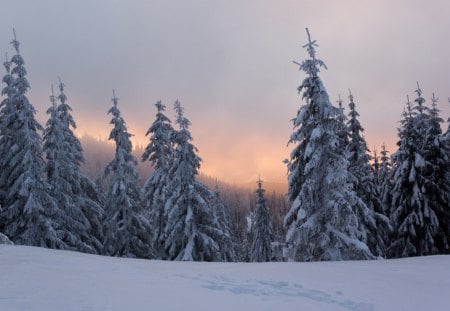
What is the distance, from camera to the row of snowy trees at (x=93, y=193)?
24297mm

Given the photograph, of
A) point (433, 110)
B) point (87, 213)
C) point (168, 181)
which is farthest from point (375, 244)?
point (87, 213)

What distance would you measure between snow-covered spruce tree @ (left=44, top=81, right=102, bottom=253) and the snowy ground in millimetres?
14586

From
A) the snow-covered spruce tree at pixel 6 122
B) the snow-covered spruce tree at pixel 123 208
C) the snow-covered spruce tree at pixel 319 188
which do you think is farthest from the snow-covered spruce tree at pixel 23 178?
the snow-covered spruce tree at pixel 319 188

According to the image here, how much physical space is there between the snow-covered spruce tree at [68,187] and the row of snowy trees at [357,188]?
47.2ft

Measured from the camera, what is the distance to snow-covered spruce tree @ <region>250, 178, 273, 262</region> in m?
47.3

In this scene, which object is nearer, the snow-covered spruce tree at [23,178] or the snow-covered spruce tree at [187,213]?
the snow-covered spruce tree at [23,178]

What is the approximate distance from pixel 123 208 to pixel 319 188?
47.2 feet

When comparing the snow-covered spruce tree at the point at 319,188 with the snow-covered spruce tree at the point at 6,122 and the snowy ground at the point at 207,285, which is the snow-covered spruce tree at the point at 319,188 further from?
the snow-covered spruce tree at the point at 6,122

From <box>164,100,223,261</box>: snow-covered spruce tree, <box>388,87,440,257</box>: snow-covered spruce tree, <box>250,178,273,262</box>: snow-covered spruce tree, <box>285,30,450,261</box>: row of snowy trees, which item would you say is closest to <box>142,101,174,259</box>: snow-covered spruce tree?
<box>164,100,223,261</box>: snow-covered spruce tree

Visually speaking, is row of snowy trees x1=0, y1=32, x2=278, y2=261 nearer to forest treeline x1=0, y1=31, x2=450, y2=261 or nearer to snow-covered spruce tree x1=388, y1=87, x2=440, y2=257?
forest treeline x1=0, y1=31, x2=450, y2=261

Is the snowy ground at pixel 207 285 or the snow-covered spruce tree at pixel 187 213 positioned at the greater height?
the snow-covered spruce tree at pixel 187 213

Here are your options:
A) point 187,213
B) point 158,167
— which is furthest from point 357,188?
point 158,167

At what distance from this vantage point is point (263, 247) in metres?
48.0

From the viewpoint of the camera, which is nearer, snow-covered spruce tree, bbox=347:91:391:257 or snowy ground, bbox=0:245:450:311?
snowy ground, bbox=0:245:450:311
